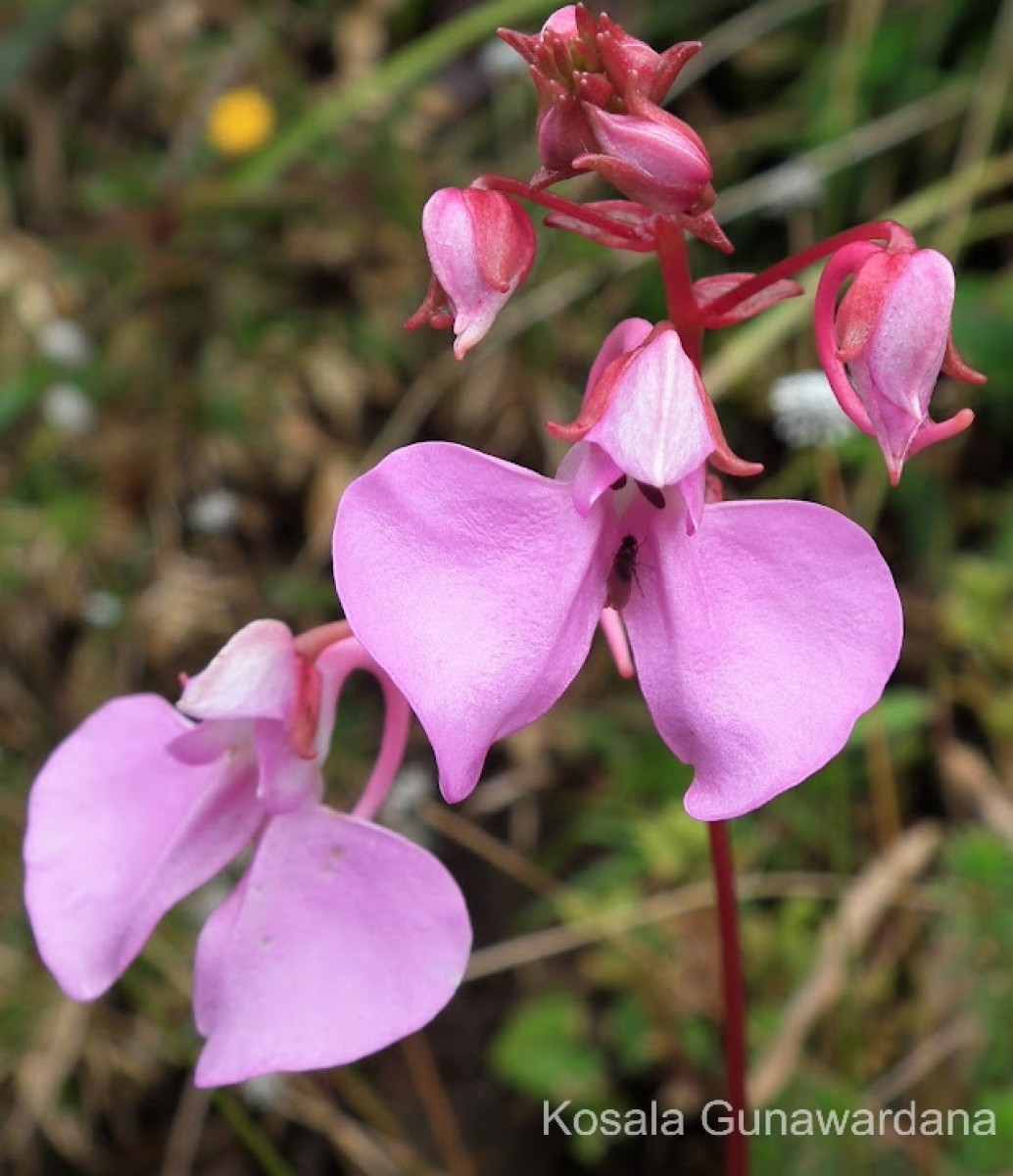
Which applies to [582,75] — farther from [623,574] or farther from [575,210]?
[623,574]

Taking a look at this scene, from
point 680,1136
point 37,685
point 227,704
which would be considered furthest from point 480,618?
point 37,685

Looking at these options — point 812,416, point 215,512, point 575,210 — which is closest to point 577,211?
point 575,210

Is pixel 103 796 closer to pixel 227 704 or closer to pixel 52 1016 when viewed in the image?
pixel 227 704

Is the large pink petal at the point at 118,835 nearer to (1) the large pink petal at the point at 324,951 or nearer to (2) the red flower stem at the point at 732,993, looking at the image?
(1) the large pink petal at the point at 324,951

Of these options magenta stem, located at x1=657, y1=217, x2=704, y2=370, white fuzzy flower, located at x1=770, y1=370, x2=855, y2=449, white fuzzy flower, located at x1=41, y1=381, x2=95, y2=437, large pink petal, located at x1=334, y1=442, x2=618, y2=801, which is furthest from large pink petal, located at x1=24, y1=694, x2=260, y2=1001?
white fuzzy flower, located at x1=41, y1=381, x2=95, y2=437

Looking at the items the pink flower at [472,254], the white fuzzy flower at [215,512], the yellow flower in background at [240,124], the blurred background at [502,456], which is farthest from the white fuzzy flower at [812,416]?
the yellow flower in background at [240,124]

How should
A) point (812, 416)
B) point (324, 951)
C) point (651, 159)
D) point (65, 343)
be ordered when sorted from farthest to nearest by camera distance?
point (65, 343) < point (812, 416) < point (324, 951) < point (651, 159)

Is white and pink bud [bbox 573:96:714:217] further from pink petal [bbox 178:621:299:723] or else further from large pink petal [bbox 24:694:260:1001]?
large pink petal [bbox 24:694:260:1001]
